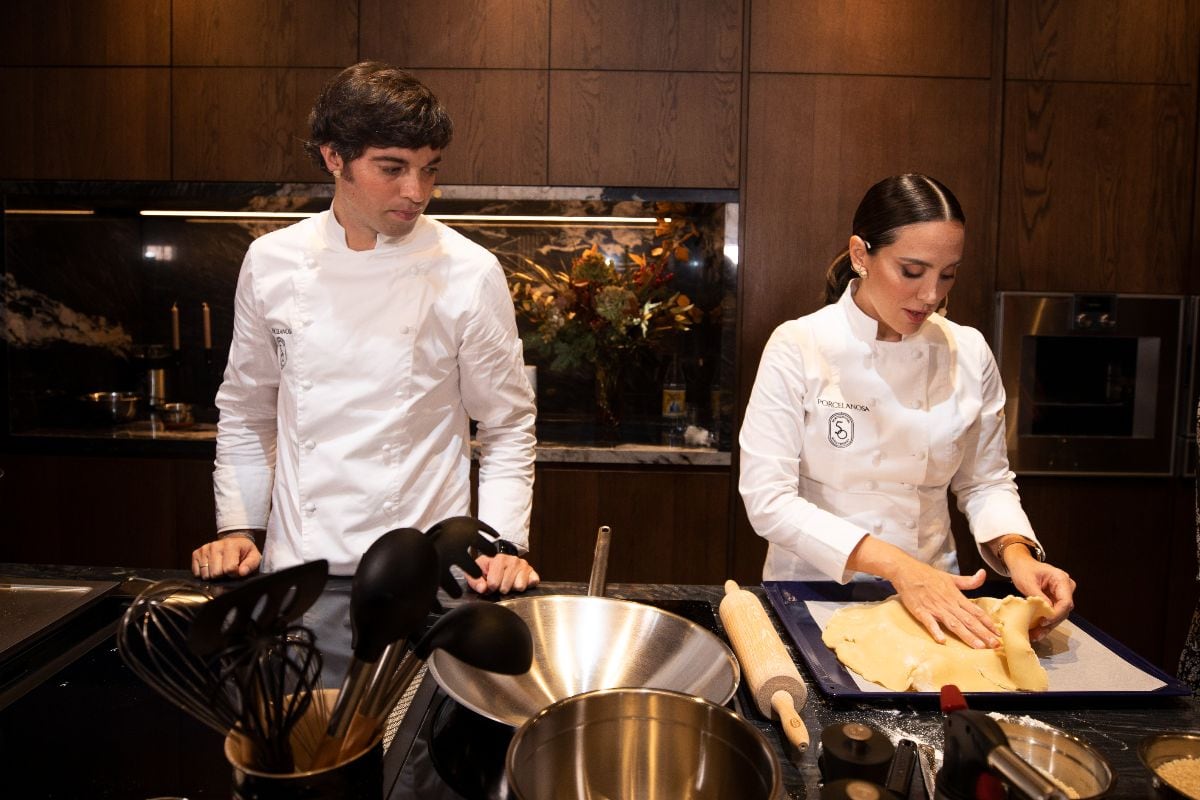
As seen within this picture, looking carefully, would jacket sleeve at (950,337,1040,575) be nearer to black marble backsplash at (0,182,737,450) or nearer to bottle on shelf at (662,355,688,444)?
black marble backsplash at (0,182,737,450)

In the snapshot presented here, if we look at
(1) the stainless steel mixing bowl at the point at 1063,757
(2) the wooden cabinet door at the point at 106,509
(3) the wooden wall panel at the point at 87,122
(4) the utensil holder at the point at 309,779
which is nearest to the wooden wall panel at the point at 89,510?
(2) the wooden cabinet door at the point at 106,509

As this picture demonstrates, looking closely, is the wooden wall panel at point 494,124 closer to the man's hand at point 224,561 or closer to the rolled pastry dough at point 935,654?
the man's hand at point 224,561

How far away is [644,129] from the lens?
2.66 meters

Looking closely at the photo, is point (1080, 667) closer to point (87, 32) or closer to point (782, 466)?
point (782, 466)

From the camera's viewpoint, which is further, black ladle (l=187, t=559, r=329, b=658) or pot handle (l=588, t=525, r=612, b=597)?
pot handle (l=588, t=525, r=612, b=597)

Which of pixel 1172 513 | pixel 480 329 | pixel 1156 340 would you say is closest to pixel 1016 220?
pixel 1156 340

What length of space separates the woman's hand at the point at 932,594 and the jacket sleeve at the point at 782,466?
5 centimetres

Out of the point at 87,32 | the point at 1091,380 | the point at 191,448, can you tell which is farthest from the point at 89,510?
the point at 1091,380

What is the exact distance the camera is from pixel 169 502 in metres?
2.75

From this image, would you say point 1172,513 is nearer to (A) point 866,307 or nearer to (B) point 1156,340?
(B) point 1156,340

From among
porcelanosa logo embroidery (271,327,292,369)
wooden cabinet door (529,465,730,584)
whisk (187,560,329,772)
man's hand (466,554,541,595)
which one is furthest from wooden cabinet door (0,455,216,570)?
whisk (187,560,329,772)

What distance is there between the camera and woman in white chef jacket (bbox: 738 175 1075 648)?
56.1 inches

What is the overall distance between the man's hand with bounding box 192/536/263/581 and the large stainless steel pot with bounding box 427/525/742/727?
0.49m

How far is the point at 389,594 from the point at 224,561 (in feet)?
2.64
